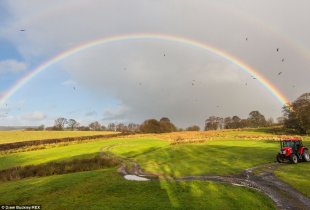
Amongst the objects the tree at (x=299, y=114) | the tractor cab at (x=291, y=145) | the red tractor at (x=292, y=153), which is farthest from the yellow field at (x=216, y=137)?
the red tractor at (x=292, y=153)

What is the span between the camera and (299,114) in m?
114

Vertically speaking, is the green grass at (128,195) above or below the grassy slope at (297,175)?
below

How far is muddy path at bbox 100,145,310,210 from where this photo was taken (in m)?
21.1

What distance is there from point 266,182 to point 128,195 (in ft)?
39.3

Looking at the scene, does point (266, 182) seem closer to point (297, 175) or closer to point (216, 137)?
point (297, 175)

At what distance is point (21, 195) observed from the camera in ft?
87.8

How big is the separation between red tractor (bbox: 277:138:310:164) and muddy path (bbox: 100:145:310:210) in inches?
57.6

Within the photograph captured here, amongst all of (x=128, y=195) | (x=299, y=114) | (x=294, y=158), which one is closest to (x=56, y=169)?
(x=128, y=195)

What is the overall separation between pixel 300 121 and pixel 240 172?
303 feet

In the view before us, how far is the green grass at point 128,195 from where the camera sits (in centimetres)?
2103

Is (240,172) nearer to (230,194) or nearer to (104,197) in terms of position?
(230,194)

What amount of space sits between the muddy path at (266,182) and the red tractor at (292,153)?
146 cm

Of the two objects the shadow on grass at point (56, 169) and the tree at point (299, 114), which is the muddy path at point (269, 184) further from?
the tree at point (299, 114)

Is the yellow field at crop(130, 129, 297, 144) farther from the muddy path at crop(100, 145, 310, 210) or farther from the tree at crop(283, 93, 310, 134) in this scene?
the muddy path at crop(100, 145, 310, 210)
